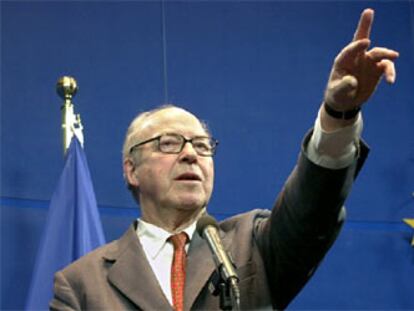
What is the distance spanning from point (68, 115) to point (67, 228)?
0.50 metres

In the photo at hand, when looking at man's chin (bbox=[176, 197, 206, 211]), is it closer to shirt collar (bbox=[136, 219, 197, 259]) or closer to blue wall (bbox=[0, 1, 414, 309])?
shirt collar (bbox=[136, 219, 197, 259])

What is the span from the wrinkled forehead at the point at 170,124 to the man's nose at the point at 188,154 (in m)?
0.05

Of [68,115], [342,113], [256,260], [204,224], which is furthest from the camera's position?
[68,115]

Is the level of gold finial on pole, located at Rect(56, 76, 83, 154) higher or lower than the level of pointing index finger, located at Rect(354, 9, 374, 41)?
lower

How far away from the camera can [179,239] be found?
79.9 inches

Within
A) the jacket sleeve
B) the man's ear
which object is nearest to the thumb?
the jacket sleeve

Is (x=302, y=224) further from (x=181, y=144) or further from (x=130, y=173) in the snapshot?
(x=130, y=173)

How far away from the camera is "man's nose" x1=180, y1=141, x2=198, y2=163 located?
83.4 inches

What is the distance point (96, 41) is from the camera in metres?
3.87

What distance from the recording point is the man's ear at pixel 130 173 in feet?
7.57

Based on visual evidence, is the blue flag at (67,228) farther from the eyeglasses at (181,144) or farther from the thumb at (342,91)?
the thumb at (342,91)

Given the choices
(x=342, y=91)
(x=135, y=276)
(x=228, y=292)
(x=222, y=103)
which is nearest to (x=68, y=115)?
(x=222, y=103)

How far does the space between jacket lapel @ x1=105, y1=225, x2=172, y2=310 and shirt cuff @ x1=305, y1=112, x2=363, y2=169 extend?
0.49 m

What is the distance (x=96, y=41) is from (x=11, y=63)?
1.48 feet
